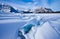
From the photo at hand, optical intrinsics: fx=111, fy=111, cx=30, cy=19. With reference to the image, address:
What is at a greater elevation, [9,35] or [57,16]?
[57,16]

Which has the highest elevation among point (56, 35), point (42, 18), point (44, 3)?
point (44, 3)

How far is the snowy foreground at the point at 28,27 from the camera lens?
1.25 m

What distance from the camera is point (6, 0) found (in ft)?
4.33

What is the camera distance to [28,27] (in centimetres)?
127

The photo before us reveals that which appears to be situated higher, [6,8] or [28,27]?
[6,8]

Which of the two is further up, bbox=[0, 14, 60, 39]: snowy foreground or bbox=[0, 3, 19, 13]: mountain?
bbox=[0, 3, 19, 13]: mountain

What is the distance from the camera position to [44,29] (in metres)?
1.29

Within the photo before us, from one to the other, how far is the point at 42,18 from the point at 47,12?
98 mm

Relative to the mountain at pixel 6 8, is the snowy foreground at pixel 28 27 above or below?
below

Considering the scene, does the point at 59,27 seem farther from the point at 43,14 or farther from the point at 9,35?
the point at 9,35

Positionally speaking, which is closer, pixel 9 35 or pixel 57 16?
pixel 9 35

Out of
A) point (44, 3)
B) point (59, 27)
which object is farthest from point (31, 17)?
point (59, 27)

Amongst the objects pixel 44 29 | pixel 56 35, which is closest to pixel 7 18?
pixel 44 29

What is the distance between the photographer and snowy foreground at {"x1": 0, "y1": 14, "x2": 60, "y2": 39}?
1.25 metres
